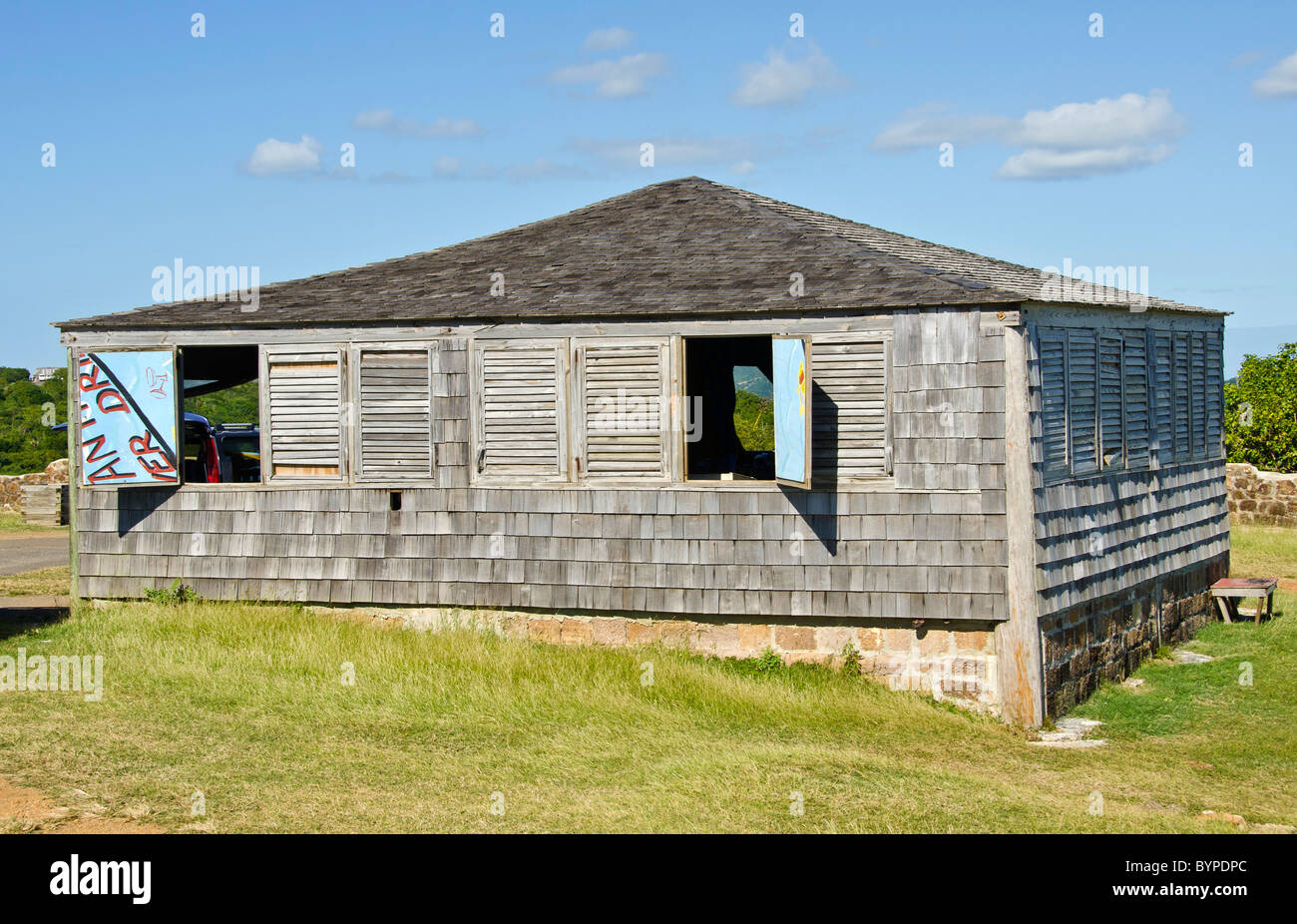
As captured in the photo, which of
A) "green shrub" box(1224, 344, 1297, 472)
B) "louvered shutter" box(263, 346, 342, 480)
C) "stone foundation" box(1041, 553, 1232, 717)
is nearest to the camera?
"stone foundation" box(1041, 553, 1232, 717)

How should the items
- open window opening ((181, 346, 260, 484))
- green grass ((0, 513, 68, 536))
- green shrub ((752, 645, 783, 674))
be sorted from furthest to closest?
1. green grass ((0, 513, 68, 536))
2. open window opening ((181, 346, 260, 484))
3. green shrub ((752, 645, 783, 674))

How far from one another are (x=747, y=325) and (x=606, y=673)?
3.38m

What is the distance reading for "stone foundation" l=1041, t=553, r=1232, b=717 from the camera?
11.5 meters

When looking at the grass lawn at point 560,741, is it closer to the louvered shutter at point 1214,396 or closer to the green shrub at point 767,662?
the green shrub at point 767,662

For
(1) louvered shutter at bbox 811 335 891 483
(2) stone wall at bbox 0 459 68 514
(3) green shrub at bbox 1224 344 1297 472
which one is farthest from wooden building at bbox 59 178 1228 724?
(2) stone wall at bbox 0 459 68 514

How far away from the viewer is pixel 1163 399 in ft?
46.4

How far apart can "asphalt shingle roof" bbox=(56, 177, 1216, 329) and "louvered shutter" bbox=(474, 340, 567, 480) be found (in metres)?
0.37

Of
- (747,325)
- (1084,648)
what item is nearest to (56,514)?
(747,325)

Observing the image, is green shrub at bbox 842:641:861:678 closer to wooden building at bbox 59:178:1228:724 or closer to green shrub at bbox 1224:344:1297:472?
wooden building at bbox 59:178:1228:724

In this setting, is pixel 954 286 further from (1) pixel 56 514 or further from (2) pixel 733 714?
(1) pixel 56 514

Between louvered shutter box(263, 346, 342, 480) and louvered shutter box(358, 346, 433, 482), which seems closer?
louvered shutter box(358, 346, 433, 482)

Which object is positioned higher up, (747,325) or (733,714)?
(747,325)

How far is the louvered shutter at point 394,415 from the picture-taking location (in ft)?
41.1
